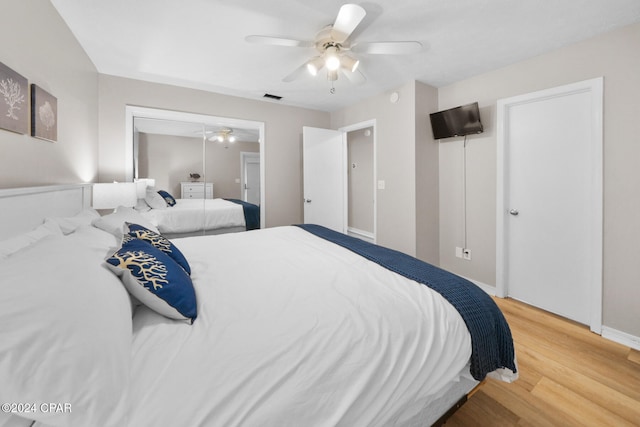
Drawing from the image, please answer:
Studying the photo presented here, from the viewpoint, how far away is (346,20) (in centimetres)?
167

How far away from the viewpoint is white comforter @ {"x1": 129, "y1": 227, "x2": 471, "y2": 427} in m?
0.70

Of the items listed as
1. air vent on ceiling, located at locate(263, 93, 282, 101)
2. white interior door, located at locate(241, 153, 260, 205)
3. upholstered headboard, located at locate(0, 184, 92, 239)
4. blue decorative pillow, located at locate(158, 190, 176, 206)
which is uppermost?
air vent on ceiling, located at locate(263, 93, 282, 101)

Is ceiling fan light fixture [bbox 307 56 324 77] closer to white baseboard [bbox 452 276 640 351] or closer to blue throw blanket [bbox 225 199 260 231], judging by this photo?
blue throw blanket [bbox 225 199 260 231]

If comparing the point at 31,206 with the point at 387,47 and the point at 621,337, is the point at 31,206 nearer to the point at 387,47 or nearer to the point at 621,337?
the point at 387,47

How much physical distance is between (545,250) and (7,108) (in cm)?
396

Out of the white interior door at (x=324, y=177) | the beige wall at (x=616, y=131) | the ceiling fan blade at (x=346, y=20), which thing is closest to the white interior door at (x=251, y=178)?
the white interior door at (x=324, y=177)

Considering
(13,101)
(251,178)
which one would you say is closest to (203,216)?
(251,178)

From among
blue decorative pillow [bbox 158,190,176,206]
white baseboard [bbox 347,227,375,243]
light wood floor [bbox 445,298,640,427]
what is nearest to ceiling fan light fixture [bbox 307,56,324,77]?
blue decorative pillow [bbox 158,190,176,206]

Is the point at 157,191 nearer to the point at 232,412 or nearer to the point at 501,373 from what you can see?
the point at 232,412

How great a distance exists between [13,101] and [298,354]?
182 cm

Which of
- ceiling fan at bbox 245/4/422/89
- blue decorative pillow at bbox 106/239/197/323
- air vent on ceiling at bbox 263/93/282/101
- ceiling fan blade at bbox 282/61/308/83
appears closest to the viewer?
blue decorative pillow at bbox 106/239/197/323

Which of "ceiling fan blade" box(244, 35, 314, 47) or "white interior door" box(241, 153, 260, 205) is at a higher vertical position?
"ceiling fan blade" box(244, 35, 314, 47)

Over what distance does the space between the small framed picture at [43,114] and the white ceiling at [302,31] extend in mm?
703

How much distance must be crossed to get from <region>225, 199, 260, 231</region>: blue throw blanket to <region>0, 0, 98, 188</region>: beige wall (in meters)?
1.64
